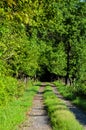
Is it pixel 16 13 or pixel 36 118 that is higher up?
pixel 16 13

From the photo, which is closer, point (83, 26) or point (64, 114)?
point (64, 114)

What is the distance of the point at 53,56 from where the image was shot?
3012 inches

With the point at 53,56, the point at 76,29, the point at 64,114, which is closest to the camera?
the point at 64,114

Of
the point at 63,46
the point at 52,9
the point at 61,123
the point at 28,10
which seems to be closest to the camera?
the point at 28,10

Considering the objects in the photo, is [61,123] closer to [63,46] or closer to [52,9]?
[52,9]

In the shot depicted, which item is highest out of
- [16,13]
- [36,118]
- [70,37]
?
[70,37]

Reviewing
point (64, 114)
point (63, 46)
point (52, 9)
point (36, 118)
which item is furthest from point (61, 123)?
point (63, 46)

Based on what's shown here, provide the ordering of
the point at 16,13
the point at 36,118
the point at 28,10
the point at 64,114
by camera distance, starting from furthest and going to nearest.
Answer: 1. the point at 36,118
2. the point at 64,114
3. the point at 28,10
4. the point at 16,13

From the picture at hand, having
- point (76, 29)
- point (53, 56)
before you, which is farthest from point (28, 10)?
point (53, 56)

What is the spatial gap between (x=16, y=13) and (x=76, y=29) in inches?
2198

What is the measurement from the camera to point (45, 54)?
259 feet

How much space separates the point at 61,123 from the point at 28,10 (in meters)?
10.3

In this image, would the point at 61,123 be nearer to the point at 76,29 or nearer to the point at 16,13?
the point at 16,13

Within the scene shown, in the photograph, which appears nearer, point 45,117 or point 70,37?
point 45,117
